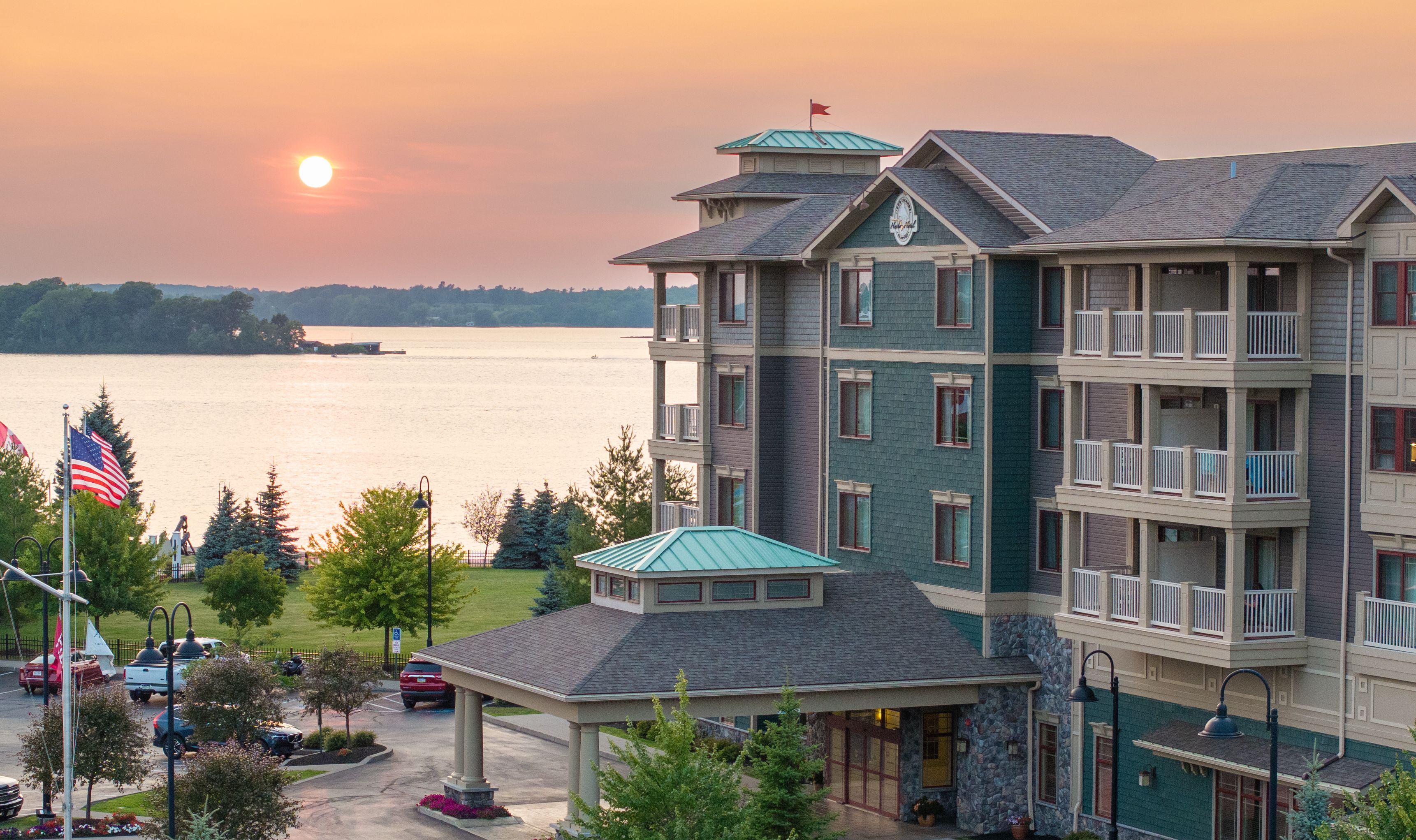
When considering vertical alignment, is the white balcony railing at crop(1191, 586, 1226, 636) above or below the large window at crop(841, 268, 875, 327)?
below

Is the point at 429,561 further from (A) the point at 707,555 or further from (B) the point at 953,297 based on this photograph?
(B) the point at 953,297

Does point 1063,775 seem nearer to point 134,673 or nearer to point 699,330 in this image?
point 699,330

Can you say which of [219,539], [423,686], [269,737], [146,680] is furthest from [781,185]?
[219,539]

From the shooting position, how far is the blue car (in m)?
40.6

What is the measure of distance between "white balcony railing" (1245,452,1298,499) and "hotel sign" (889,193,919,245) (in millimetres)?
10374

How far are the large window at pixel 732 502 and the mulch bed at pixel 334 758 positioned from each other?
10323mm

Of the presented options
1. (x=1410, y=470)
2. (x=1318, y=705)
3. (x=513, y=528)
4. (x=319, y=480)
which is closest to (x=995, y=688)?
(x=1318, y=705)

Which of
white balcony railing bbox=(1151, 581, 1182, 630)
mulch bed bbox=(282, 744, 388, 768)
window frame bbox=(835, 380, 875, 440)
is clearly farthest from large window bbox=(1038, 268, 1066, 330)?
mulch bed bbox=(282, 744, 388, 768)

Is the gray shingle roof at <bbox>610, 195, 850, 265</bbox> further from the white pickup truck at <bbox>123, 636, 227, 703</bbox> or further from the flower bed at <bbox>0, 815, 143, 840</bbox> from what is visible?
the flower bed at <bbox>0, 815, 143, 840</bbox>

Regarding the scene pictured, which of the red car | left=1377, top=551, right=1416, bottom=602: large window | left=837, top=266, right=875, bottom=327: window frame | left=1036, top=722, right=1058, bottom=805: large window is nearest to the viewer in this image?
left=1377, top=551, right=1416, bottom=602: large window

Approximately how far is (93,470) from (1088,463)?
21.3 meters

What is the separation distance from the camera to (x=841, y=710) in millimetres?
38188

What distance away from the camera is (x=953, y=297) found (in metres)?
40.4

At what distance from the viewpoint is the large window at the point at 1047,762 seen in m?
39.1
